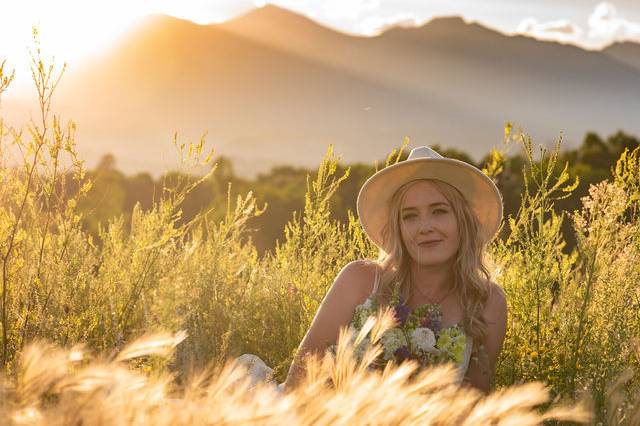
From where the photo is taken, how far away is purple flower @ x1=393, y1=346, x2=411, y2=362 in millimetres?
3637

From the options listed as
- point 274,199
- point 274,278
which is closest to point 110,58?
point 274,199

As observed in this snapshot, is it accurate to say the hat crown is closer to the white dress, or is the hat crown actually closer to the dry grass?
the white dress

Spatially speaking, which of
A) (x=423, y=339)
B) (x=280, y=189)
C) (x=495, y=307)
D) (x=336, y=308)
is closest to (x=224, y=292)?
(x=336, y=308)

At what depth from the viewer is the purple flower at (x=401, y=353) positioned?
11.9 ft

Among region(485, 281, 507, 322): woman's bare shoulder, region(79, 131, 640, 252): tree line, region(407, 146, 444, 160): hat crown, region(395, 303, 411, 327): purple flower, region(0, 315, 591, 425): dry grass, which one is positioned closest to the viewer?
region(0, 315, 591, 425): dry grass

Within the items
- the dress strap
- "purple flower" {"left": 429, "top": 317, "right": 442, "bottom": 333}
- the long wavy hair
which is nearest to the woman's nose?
the long wavy hair

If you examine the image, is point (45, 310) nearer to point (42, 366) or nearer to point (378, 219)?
point (378, 219)

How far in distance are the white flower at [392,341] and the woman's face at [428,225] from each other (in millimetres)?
351

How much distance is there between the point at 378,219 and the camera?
13.7 feet

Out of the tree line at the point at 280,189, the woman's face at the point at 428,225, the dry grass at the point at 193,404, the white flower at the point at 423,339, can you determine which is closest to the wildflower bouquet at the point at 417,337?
the white flower at the point at 423,339

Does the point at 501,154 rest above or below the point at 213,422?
above

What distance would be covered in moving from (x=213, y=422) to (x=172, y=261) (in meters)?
2.88

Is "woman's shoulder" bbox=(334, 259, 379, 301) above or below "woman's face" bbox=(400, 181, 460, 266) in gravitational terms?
below

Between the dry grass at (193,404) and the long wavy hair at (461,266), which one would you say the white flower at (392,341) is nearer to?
the long wavy hair at (461,266)
